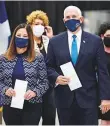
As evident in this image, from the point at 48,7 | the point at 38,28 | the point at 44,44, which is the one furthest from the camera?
the point at 48,7

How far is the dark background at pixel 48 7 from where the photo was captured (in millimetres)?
9219

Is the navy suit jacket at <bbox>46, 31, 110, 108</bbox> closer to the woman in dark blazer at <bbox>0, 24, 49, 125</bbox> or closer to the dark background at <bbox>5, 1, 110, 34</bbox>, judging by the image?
the woman in dark blazer at <bbox>0, 24, 49, 125</bbox>

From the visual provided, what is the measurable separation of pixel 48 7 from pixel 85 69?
5.60 metres

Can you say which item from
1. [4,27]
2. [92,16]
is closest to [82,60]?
[4,27]

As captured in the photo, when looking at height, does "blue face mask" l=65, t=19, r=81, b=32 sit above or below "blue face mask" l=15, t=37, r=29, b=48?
above

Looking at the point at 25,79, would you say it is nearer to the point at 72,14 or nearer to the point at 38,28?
the point at 72,14

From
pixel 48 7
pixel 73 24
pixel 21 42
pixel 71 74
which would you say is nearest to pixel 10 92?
pixel 21 42

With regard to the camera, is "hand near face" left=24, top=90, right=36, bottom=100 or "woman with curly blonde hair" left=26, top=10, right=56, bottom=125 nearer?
"hand near face" left=24, top=90, right=36, bottom=100

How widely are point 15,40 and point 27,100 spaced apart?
62 cm

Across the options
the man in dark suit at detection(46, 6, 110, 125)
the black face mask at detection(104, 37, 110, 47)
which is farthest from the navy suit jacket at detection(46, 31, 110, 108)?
the black face mask at detection(104, 37, 110, 47)

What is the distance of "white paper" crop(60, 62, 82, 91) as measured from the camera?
3.90 m

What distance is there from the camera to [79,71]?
12.8ft

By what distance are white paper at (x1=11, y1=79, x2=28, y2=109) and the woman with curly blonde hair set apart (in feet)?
2.93

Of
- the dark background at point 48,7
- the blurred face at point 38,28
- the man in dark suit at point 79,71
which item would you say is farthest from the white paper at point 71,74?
the dark background at point 48,7
